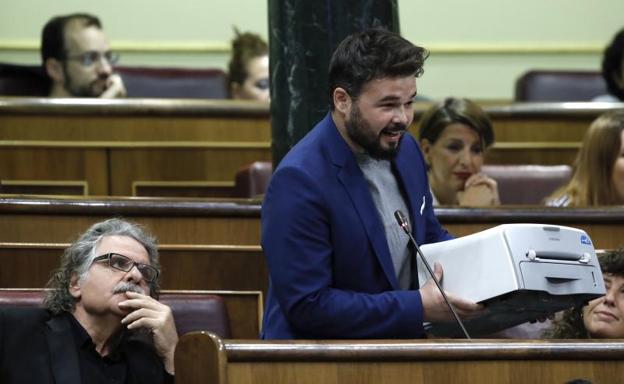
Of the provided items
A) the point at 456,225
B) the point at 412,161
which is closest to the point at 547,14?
the point at 456,225

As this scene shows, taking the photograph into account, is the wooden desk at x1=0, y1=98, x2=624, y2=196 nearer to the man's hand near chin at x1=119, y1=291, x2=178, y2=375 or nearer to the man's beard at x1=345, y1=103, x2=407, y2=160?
the man's hand near chin at x1=119, y1=291, x2=178, y2=375

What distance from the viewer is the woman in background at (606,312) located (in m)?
2.15

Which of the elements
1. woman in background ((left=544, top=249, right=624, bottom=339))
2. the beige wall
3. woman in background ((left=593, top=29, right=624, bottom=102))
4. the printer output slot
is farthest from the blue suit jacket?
the beige wall

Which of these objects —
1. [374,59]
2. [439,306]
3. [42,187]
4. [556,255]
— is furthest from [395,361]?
[42,187]

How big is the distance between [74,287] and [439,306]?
54cm

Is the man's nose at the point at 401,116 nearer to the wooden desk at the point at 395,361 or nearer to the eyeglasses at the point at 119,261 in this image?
the wooden desk at the point at 395,361

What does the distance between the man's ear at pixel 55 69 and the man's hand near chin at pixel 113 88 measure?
0.11 meters

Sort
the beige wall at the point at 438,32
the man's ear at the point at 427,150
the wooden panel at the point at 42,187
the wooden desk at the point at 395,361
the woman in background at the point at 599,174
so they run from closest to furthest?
1. the wooden desk at the point at 395,361
2. the woman in background at the point at 599,174
3. the man's ear at the point at 427,150
4. the wooden panel at the point at 42,187
5. the beige wall at the point at 438,32

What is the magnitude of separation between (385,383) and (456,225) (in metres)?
0.75

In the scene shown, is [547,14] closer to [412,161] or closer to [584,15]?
[584,15]

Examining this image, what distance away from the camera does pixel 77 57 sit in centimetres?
354

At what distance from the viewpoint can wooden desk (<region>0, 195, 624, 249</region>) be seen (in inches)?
96.0

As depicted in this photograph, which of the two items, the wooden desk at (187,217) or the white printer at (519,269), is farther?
the wooden desk at (187,217)

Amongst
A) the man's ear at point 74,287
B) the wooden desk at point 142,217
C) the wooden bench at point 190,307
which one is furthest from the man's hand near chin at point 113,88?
the man's ear at point 74,287
